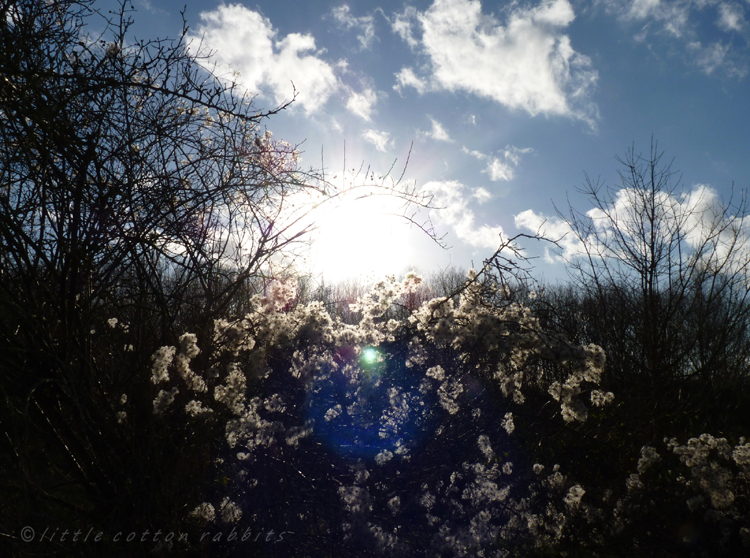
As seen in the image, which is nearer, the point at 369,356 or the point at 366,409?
the point at 366,409

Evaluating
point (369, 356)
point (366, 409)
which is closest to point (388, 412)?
point (366, 409)

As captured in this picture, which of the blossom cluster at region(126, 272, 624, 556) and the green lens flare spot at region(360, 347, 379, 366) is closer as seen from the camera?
the blossom cluster at region(126, 272, 624, 556)

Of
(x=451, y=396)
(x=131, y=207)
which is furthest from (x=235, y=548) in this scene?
(x=131, y=207)

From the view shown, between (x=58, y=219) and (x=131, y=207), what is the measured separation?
0.36 m

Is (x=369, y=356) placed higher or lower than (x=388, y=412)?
higher

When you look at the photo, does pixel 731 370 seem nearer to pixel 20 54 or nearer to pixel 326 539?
pixel 326 539

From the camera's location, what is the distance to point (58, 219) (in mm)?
2447

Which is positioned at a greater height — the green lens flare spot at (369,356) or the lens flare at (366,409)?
the green lens flare spot at (369,356)

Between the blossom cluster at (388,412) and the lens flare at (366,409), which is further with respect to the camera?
the lens flare at (366,409)

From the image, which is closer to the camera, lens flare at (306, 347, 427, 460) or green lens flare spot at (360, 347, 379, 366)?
lens flare at (306, 347, 427, 460)

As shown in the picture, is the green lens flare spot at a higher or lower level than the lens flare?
higher

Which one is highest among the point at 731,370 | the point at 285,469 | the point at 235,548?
the point at 731,370

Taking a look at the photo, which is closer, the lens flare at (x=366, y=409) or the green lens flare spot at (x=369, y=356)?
the lens flare at (x=366, y=409)

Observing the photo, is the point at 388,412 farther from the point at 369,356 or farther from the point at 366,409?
the point at 369,356
